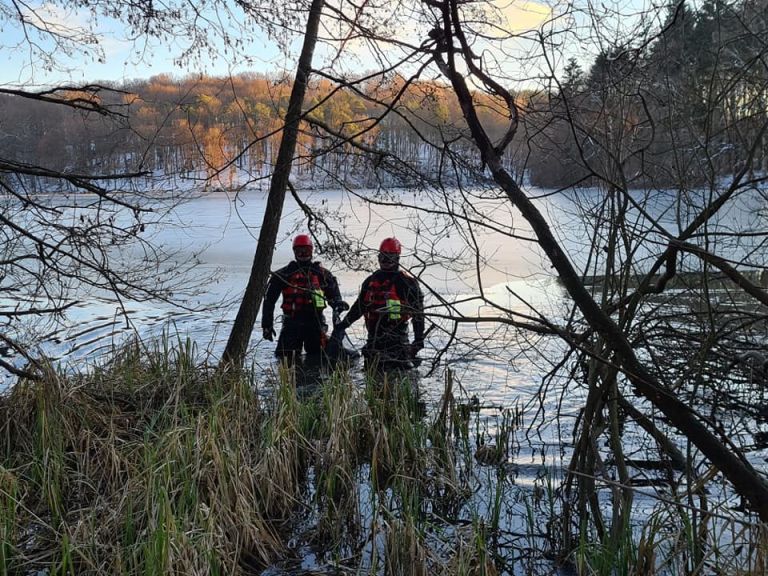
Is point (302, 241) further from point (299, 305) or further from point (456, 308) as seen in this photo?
point (456, 308)

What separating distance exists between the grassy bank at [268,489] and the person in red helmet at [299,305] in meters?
2.55

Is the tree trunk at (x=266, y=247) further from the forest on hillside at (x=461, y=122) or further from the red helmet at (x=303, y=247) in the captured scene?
the red helmet at (x=303, y=247)

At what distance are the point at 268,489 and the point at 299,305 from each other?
4.55 m

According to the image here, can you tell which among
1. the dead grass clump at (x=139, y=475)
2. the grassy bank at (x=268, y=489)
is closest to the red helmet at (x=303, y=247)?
the grassy bank at (x=268, y=489)

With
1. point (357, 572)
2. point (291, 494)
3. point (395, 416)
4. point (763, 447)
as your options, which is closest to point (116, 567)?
point (357, 572)

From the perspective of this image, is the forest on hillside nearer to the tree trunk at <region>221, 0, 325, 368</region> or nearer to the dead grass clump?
the tree trunk at <region>221, 0, 325, 368</region>

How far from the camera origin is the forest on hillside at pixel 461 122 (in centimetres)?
365

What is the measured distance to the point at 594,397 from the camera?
3.88 meters

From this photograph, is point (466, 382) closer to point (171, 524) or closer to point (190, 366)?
point (190, 366)

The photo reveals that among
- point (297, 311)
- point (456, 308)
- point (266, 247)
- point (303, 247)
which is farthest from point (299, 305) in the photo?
point (456, 308)

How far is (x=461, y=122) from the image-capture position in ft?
15.4

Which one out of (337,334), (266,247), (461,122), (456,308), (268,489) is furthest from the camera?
(456,308)

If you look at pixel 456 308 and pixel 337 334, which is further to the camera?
pixel 456 308

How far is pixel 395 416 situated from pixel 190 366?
1.89 m
